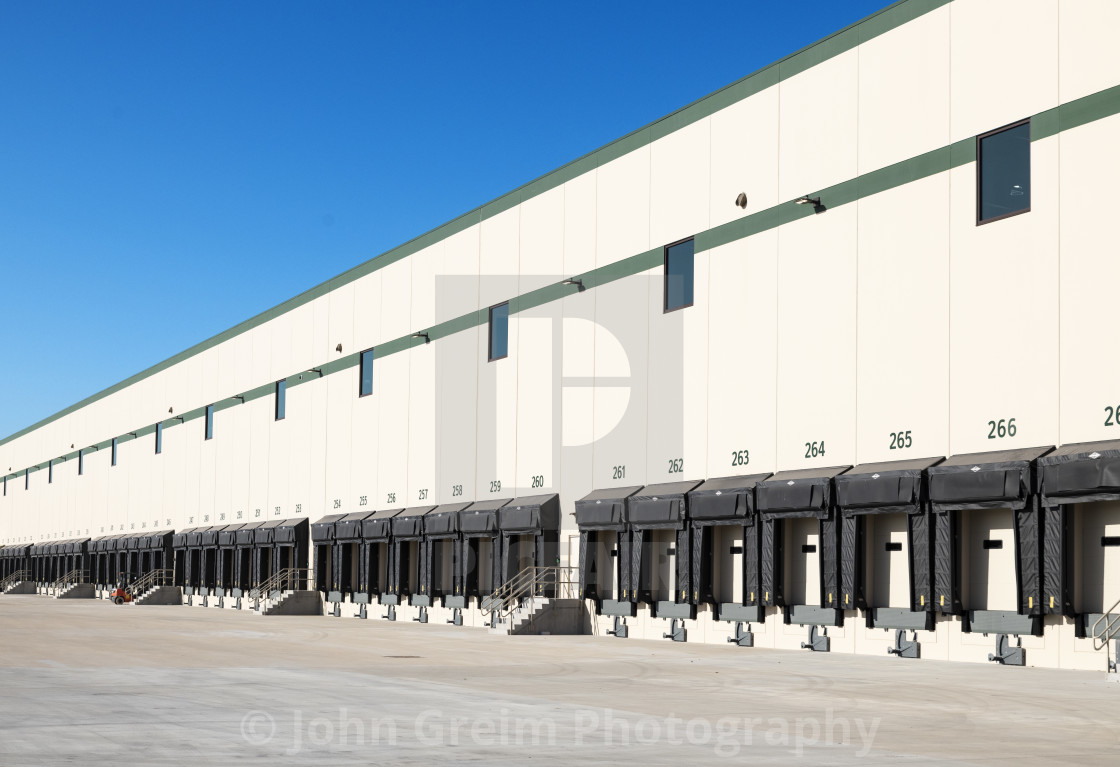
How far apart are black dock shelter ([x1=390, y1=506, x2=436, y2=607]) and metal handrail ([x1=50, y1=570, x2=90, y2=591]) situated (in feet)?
150

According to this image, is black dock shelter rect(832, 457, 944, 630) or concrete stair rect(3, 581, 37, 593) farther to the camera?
concrete stair rect(3, 581, 37, 593)

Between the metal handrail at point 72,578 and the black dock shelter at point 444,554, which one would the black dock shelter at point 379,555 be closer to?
the black dock shelter at point 444,554

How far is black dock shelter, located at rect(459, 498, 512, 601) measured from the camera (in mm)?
40656

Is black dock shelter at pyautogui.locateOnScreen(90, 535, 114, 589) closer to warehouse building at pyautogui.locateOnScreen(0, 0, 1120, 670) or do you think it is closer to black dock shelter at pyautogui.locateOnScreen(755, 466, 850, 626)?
warehouse building at pyautogui.locateOnScreen(0, 0, 1120, 670)

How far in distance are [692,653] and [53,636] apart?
15443mm

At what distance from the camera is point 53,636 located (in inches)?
1242

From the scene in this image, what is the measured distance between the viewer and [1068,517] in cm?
2309

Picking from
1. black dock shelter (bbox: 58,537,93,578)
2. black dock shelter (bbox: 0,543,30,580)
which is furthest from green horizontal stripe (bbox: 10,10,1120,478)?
black dock shelter (bbox: 0,543,30,580)

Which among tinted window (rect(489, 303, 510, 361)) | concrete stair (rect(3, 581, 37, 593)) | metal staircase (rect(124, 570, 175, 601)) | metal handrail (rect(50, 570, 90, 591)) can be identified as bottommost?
concrete stair (rect(3, 581, 37, 593))

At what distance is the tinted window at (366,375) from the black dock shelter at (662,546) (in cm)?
1948

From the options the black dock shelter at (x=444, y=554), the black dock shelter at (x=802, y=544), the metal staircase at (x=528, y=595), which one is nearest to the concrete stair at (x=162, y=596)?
the black dock shelter at (x=444, y=554)

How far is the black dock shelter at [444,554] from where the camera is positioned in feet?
142

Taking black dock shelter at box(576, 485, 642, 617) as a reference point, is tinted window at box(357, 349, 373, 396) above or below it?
above

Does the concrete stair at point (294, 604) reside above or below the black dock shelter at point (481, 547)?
below
